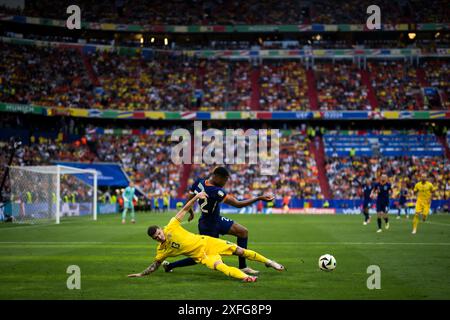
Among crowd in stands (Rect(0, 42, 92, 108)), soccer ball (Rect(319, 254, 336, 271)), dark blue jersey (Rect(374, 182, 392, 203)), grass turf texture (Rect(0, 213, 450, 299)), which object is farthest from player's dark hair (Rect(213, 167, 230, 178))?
crowd in stands (Rect(0, 42, 92, 108))

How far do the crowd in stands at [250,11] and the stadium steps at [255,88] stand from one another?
6.68m

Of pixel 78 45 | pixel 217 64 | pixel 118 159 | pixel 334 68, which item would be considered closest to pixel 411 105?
pixel 334 68

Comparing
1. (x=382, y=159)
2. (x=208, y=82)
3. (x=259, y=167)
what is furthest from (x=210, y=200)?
(x=208, y=82)

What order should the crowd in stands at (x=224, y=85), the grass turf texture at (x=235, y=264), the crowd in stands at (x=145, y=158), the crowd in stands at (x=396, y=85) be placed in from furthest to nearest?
the crowd in stands at (x=224, y=85)
the crowd in stands at (x=396, y=85)
the crowd in stands at (x=145, y=158)
the grass turf texture at (x=235, y=264)

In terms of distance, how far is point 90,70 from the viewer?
68688mm

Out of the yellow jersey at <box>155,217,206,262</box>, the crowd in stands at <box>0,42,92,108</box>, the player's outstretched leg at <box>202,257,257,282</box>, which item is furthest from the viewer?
the crowd in stands at <box>0,42,92,108</box>

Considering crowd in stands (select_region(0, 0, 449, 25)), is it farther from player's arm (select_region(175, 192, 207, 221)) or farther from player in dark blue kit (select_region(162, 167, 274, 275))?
player's arm (select_region(175, 192, 207, 221))

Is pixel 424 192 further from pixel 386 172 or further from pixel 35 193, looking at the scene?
pixel 386 172

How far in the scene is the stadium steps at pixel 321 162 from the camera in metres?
58.8

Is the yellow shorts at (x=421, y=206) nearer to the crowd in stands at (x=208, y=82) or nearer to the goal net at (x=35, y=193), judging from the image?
the goal net at (x=35, y=193)

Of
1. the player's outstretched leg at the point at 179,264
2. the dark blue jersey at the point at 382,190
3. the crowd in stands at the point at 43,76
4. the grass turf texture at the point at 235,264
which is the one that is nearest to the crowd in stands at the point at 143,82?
the crowd in stands at the point at 43,76

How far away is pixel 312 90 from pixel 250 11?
15.1 m

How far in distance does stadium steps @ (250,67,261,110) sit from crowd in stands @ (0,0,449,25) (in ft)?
21.9

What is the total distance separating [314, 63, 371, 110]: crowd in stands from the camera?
216 ft
